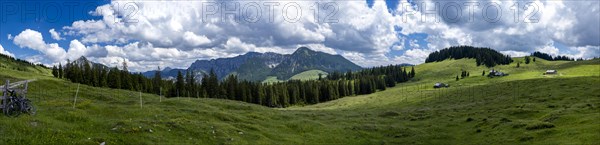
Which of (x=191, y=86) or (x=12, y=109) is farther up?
(x=12, y=109)

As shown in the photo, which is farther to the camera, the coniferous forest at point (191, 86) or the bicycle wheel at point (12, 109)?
the coniferous forest at point (191, 86)

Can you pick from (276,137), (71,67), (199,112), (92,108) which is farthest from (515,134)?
(71,67)

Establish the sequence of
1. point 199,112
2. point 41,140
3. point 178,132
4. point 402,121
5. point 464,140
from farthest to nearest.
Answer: point 402,121 < point 199,112 < point 464,140 < point 178,132 < point 41,140

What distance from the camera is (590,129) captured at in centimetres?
3425

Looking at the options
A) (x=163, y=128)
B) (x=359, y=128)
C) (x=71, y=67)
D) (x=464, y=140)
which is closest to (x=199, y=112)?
(x=163, y=128)

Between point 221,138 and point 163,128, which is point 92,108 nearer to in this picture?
point 163,128

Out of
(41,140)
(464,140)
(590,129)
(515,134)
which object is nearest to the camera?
(41,140)

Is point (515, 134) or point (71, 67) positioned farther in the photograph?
point (71, 67)

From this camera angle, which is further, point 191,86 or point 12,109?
point 191,86

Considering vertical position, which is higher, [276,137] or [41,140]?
[41,140]

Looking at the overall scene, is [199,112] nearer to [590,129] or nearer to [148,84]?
[590,129]

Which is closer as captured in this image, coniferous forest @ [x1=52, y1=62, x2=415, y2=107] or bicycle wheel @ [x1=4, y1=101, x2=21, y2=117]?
bicycle wheel @ [x1=4, y1=101, x2=21, y2=117]

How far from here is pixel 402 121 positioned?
73.4 metres

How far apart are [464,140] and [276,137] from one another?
76.4 feet
